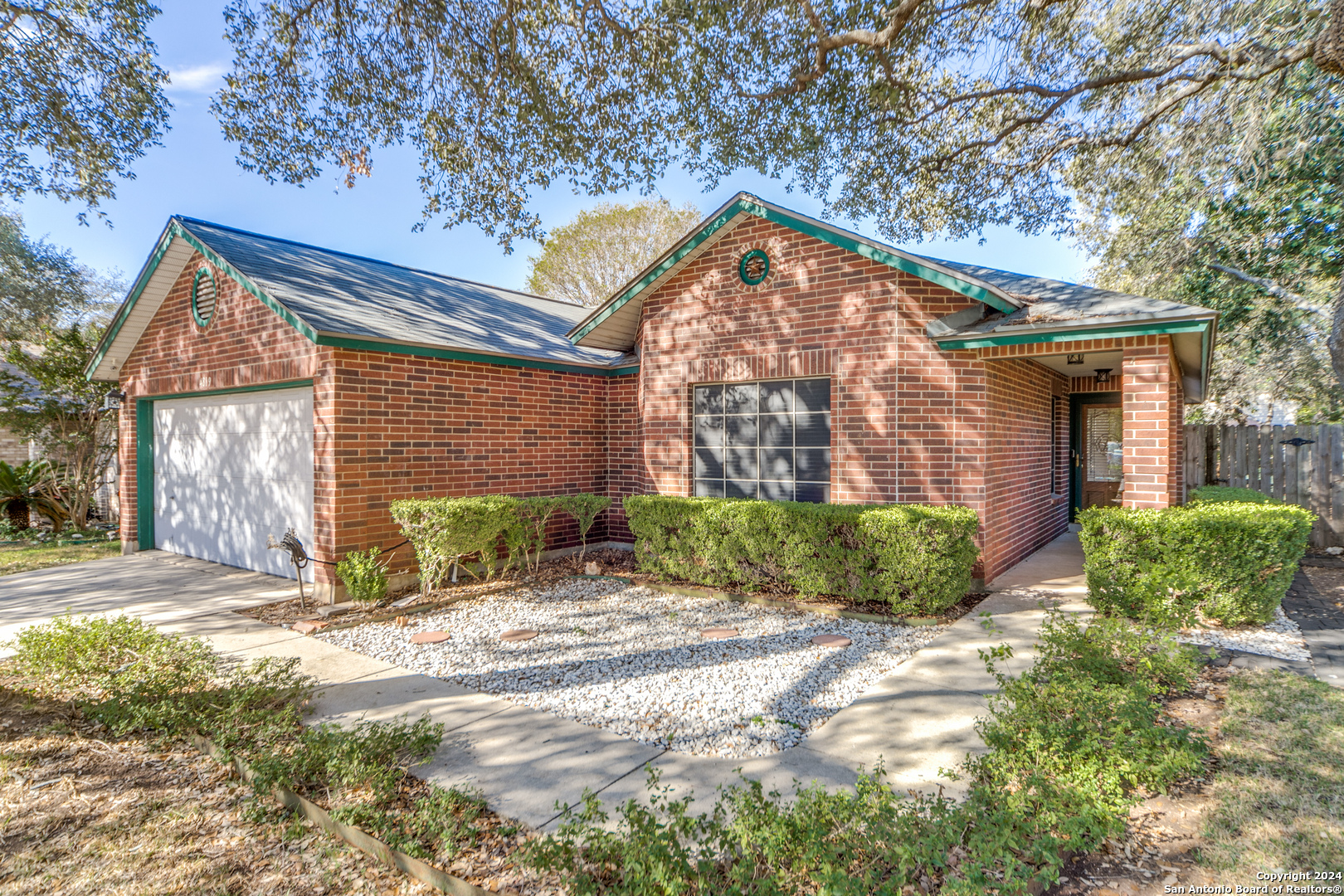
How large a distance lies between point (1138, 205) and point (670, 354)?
1094 cm

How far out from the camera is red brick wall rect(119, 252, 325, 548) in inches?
318

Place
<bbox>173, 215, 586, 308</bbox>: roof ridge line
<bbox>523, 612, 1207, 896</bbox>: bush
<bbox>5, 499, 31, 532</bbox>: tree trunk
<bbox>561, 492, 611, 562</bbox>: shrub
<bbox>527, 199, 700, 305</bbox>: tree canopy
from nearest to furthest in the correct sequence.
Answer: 1. <bbox>523, 612, 1207, 896</bbox>: bush
2. <bbox>561, 492, 611, 562</bbox>: shrub
3. <bbox>173, 215, 586, 308</bbox>: roof ridge line
4. <bbox>5, 499, 31, 532</bbox>: tree trunk
5. <bbox>527, 199, 700, 305</bbox>: tree canopy

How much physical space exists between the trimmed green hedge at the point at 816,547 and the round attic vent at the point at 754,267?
3.06m

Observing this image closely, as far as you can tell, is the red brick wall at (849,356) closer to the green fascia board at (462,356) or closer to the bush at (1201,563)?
the bush at (1201,563)

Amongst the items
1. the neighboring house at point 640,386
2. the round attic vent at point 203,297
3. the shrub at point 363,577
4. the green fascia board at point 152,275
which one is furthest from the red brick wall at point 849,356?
the round attic vent at point 203,297

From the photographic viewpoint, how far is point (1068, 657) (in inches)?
168

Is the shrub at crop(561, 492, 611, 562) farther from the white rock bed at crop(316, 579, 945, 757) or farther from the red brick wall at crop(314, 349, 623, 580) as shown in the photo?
the white rock bed at crop(316, 579, 945, 757)

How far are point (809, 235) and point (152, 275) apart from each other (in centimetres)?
957

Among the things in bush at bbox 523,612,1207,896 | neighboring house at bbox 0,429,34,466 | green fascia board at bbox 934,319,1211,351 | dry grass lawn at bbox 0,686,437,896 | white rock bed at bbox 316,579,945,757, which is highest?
green fascia board at bbox 934,319,1211,351

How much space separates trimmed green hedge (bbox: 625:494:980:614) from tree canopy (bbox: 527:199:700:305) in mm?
24803

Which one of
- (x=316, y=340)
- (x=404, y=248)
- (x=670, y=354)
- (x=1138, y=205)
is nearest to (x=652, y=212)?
(x=404, y=248)

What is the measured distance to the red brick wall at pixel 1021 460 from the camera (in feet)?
24.8

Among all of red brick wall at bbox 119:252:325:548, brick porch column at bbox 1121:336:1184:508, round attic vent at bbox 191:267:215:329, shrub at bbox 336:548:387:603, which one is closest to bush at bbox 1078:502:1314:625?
brick porch column at bbox 1121:336:1184:508

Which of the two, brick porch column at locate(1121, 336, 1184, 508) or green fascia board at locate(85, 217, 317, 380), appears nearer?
brick porch column at locate(1121, 336, 1184, 508)
